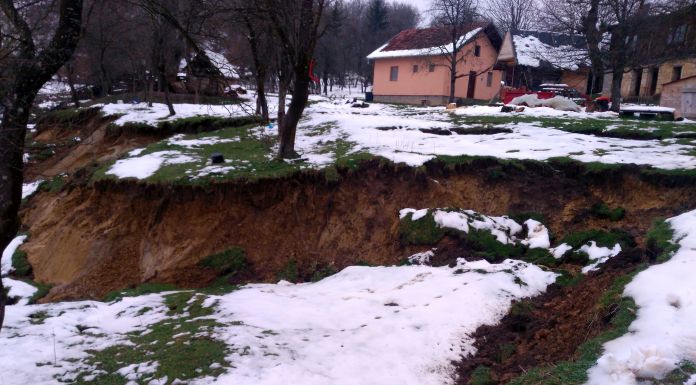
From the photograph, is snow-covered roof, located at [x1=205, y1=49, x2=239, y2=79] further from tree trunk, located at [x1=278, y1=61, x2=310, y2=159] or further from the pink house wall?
the pink house wall

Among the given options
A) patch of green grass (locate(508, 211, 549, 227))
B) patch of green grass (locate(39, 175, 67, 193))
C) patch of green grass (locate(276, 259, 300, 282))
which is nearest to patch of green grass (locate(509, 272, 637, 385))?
patch of green grass (locate(508, 211, 549, 227))

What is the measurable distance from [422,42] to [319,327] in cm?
3334

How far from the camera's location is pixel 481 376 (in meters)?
4.11

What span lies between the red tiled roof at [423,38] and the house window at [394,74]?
1479 millimetres

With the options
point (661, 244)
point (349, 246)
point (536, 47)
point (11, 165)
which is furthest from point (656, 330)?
point (536, 47)

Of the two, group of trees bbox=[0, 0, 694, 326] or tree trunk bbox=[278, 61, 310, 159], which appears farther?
tree trunk bbox=[278, 61, 310, 159]

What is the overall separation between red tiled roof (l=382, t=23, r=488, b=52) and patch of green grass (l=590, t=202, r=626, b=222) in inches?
993

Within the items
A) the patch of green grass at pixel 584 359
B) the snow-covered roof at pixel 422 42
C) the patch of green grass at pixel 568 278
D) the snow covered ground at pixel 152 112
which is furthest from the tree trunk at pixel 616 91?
the patch of green grass at pixel 584 359

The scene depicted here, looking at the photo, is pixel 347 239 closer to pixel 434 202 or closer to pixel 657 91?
pixel 434 202

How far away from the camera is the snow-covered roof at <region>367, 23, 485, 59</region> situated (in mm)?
32969

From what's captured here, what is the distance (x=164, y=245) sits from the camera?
29.7 feet

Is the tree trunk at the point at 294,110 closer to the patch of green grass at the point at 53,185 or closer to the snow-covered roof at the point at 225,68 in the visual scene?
the snow-covered roof at the point at 225,68

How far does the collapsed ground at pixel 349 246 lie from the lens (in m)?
4.45

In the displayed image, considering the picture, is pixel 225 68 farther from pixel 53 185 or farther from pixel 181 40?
pixel 181 40
